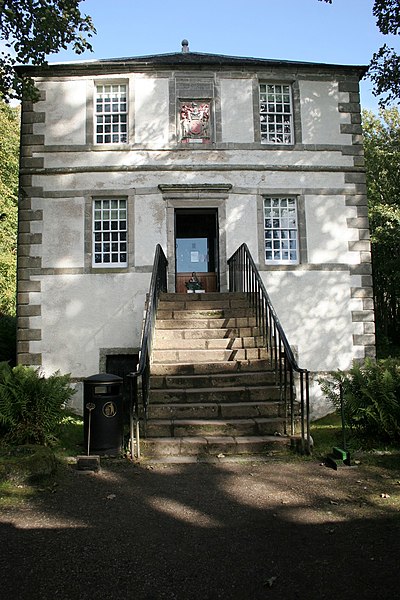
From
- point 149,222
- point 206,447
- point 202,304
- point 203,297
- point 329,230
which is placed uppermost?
point 149,222

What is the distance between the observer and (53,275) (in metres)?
12.0

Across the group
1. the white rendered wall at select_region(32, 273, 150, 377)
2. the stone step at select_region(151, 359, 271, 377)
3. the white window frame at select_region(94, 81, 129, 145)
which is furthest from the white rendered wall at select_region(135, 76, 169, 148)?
the stone step at select_region(151, 359, 271, 377)

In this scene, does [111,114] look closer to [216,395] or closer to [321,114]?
[321,114]

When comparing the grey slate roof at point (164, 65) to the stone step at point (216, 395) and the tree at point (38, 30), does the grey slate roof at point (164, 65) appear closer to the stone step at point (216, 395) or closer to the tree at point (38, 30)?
the tree at point (38, 30)

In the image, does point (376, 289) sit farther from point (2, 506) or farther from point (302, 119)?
point (2, 506)

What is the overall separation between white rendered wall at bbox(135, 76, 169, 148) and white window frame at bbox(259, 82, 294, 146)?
2.44m

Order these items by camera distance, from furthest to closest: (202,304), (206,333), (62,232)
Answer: (62,232), (202,304), (206,333)

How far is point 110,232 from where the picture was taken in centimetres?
1230

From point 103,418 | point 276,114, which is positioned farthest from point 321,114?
point 103,418

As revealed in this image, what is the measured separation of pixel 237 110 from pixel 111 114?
3154 millimetres

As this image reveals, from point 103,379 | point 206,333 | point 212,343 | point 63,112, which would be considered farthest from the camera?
point 63,112

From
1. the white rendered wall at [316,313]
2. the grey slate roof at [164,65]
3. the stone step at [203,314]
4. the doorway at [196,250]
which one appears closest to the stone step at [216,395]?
the stone step at [203,314]

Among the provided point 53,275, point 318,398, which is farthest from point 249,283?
point 53,275

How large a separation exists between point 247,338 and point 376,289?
15.5 meters
